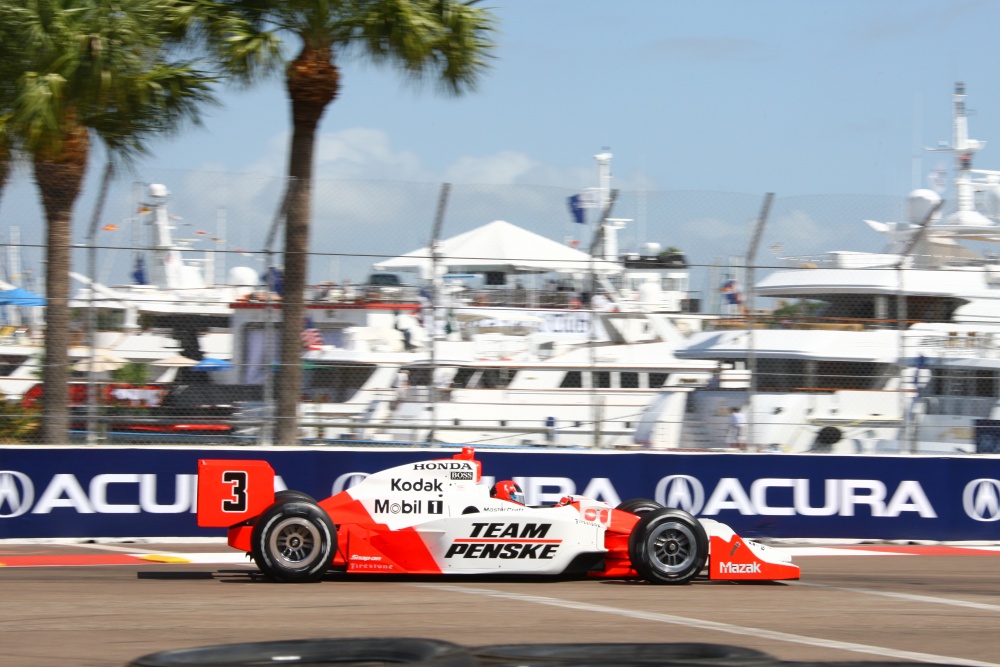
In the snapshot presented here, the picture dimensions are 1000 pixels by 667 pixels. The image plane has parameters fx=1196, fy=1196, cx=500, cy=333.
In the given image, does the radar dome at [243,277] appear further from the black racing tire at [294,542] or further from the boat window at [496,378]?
the black racing tire at [294,542]

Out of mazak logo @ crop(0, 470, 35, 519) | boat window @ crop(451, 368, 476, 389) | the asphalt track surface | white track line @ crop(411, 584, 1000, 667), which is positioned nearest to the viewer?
white track line @ crop(411, 584, 1000, 667)

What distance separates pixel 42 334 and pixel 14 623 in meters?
5.21

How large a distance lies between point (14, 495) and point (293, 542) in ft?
13.0

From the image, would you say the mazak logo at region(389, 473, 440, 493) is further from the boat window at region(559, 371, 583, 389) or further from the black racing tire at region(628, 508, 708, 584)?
the boat window at region(559, 371, 583, 389)

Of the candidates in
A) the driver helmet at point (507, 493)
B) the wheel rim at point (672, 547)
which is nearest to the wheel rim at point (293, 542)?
the driver helmet at point (507, 493)

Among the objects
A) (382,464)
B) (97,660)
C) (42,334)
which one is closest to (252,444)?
(382,464)

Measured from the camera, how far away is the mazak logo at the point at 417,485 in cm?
873

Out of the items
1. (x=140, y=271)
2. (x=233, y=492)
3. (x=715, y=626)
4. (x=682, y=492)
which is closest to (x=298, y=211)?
(x=140, y=271)

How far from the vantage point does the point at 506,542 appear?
8656 mm

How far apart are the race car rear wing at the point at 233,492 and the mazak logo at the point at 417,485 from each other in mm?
896

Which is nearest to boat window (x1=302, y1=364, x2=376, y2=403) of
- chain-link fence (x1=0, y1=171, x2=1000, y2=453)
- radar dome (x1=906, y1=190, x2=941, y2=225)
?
chain-link fence (x1=0, y1=171, x2=1000, y2=453)

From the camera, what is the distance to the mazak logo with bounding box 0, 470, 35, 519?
36.4 ft

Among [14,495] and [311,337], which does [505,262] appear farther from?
[14,495]

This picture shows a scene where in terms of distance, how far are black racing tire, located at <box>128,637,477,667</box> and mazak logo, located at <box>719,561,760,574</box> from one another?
357cm
